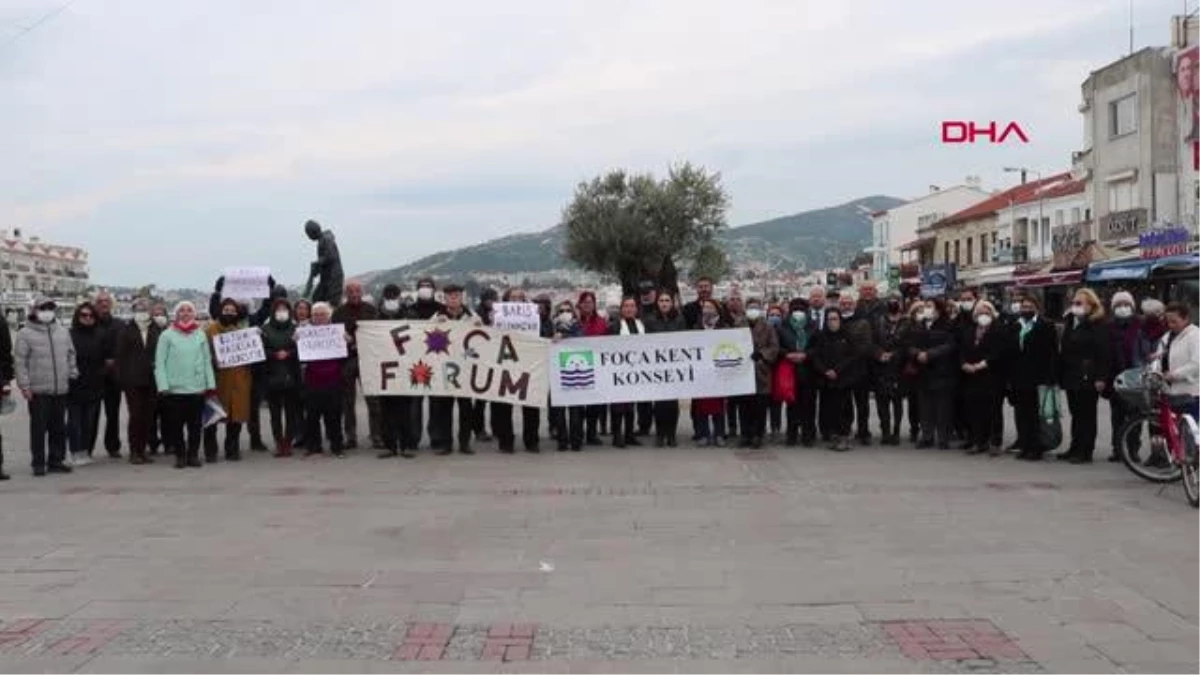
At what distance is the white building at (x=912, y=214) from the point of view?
110 m

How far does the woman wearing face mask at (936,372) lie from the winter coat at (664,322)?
2.92m

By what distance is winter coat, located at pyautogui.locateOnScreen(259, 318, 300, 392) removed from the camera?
13.5 meters

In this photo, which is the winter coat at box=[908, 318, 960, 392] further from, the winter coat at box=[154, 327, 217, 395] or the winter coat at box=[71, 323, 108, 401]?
the winter coat at box=[71, 323, 108, 401]

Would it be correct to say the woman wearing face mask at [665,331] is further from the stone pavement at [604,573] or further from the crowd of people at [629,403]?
the stone pavement at [604,573]

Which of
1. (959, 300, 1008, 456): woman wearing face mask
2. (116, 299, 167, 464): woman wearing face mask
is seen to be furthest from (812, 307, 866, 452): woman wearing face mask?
(116, 299, 167, 464): woman wearing face mask

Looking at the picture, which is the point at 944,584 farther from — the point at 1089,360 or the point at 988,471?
the point at 1089,360

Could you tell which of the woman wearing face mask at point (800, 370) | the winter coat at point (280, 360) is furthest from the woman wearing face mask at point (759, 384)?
the winter coat at point (280, 360)

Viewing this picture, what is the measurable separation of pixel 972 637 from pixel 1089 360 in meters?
7.12

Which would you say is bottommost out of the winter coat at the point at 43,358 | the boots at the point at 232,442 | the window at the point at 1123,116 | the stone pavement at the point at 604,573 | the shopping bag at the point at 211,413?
the stone pavement at the point at 604,573

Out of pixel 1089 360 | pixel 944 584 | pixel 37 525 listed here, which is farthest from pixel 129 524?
pixel 1089 360

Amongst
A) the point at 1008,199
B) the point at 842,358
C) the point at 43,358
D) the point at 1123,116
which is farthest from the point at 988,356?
the point at 1008,199

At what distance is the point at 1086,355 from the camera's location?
12297mm

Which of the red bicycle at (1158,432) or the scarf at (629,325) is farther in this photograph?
the scarf at (629,325)

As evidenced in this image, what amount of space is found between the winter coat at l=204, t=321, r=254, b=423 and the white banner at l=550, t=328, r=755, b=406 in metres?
3.59
